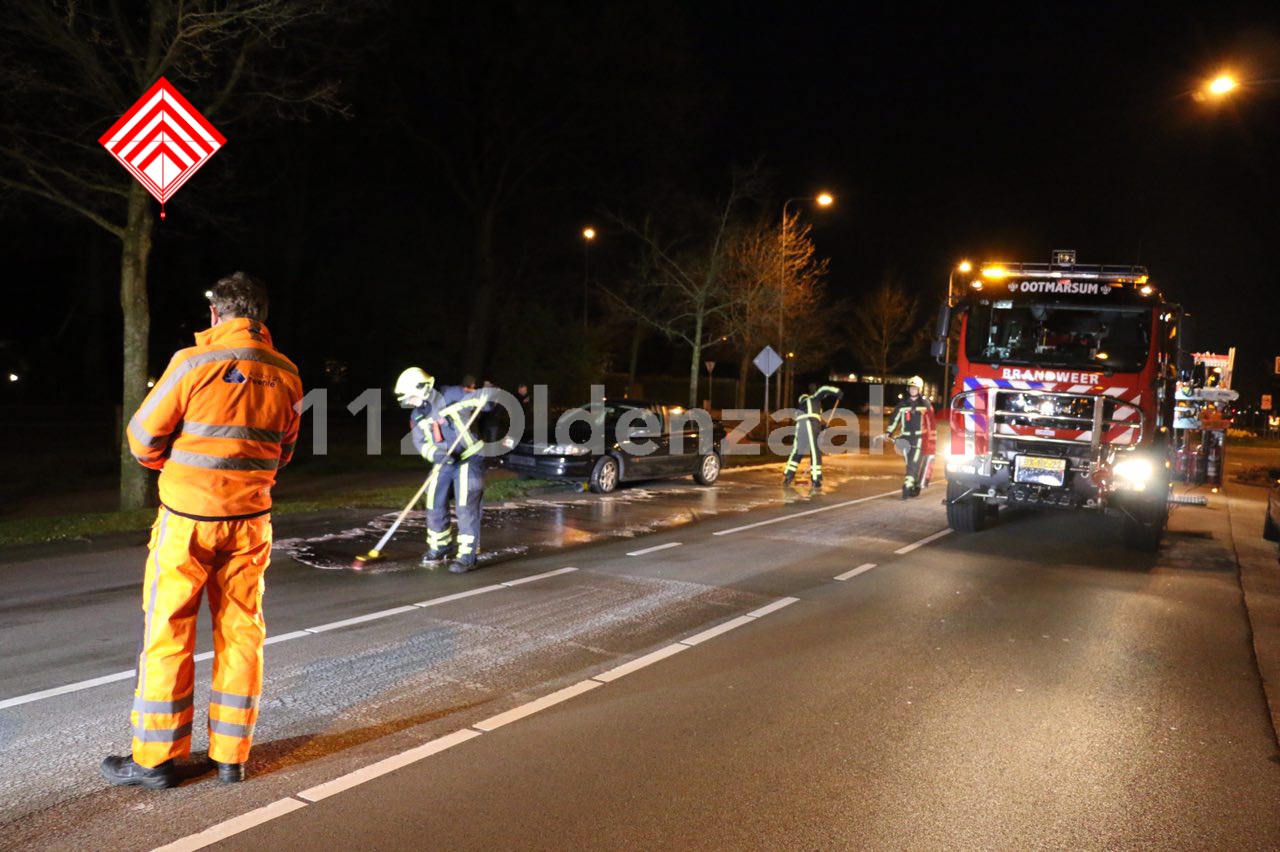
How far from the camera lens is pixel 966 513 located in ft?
41.3

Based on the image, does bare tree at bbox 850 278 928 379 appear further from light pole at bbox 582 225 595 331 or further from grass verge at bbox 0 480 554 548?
grass verge at bbox 0 480 554 548

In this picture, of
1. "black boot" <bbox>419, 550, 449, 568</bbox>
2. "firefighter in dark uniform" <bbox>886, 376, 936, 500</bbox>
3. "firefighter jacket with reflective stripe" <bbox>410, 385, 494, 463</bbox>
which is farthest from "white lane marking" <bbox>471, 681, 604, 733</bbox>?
"firefighter in dark uniform" <bbox>886, 376, 936, 500</bbox>

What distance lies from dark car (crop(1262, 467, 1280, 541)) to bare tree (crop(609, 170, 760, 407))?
1378 centimetres

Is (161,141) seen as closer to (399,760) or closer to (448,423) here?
(448,423)

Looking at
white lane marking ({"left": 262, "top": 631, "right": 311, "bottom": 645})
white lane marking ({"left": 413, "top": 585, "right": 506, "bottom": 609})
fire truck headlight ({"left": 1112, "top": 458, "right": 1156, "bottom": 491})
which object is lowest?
white lane marking ({"left": 262, "top": 631, "right": 311, "bottom": 645})

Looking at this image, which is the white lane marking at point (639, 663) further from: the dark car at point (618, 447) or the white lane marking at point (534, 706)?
the dark car at point (618, 447)

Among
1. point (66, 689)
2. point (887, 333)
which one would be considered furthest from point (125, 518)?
point (887, 333)

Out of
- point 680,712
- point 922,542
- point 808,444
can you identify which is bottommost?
point 680,712

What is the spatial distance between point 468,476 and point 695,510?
19.2 feet

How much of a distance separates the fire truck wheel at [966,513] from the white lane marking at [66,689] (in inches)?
369

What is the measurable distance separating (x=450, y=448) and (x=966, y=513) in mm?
6926

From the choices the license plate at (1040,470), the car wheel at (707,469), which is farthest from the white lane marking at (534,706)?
the car wheel at (707,469)

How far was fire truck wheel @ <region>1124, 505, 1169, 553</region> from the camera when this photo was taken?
11.1 m

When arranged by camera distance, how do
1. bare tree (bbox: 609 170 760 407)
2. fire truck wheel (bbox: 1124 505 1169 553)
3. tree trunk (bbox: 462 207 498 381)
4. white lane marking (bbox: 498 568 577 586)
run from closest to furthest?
white lane marking (bbox: 498 568 577 586)
fire truck wheel (bbox: 1124 505 1169 553)
bare tree (bbox: 609 170 760 407)
tree trunk (bbox: 462 207 498 381)
